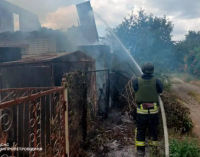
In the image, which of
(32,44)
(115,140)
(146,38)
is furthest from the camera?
(146,38)

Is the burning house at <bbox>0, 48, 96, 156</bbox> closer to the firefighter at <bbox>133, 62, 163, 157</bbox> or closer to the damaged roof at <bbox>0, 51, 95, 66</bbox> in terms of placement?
the damaged roof at <bbox>0, 51, 95, 66</bbox>

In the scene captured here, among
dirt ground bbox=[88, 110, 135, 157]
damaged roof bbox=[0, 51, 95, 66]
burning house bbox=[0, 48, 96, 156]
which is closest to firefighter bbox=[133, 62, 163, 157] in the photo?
dirt ground bbox=[88, 110, 135, 157]

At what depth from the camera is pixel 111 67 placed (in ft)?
32.7

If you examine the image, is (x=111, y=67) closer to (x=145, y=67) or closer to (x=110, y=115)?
(x=110, y=115)

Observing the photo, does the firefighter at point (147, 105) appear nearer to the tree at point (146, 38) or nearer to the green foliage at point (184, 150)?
the green foliage at point (184, 150)

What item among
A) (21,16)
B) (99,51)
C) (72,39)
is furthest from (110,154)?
(21,16)

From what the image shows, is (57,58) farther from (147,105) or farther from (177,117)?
(177,117)

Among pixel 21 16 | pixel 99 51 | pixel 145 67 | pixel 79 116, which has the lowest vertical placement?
pixel 79 116

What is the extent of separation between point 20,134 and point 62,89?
2.48 m

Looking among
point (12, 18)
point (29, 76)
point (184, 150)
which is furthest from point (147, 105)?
point (12, 18)

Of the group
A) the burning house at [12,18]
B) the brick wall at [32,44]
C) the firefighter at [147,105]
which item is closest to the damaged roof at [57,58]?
the firefighter at [147,105]

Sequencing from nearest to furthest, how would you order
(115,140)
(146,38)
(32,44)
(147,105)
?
(147,105) → (115,140) → (32,44) → (146,38)

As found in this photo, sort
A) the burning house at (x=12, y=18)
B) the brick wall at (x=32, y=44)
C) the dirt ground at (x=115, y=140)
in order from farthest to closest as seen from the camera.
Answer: the burning house at (x=12, y=18), the brick wall at (x=32, y=44), the dirt ground at (x=115, y=140)

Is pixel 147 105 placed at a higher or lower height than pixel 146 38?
lower
